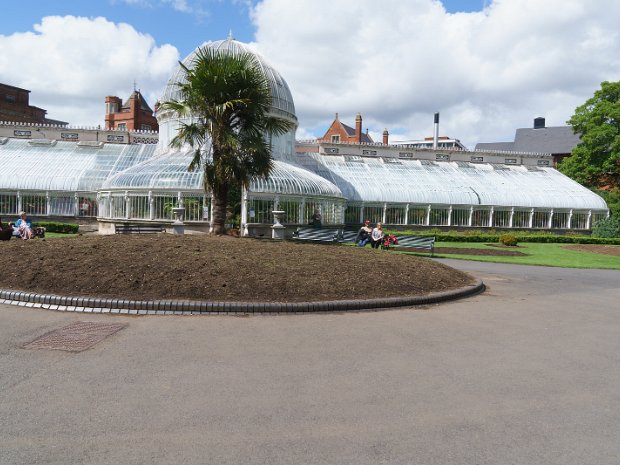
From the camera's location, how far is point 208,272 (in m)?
10.2

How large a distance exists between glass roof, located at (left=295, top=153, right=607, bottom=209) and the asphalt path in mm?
27531

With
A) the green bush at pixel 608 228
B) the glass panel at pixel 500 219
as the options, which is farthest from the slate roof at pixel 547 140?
the glass panel at pixel 500 219

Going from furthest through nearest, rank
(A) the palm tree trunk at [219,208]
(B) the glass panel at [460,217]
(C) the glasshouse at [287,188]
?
1. (B) the glass panel at [460,217]
2. (C) the glasshouse at [287,188]
3. (A) the palm tree trunk at [219,208]

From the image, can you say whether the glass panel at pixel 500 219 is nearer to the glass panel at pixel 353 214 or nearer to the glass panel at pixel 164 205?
the glass panel at pixel 353 214

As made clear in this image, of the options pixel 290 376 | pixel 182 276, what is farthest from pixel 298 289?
pixel 290 376

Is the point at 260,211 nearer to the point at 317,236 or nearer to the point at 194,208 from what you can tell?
the point at 194,208

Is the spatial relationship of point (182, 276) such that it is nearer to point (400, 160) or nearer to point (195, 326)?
point (195, 326)

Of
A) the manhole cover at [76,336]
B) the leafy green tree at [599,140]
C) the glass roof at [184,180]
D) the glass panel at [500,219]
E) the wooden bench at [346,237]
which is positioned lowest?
the manhole cover at [76,336]

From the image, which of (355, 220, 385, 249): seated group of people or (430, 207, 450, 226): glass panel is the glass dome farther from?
(355, 220, 385, 249): seated group of people

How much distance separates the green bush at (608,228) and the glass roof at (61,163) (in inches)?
1385

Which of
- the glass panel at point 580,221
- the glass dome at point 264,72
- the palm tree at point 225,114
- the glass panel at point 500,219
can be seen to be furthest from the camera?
the glass panel at point 580,221

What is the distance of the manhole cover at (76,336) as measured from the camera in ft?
21.5

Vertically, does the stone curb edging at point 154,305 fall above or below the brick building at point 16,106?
below

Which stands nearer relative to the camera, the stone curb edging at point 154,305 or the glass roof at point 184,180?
the stone curb edging at point 154,305
